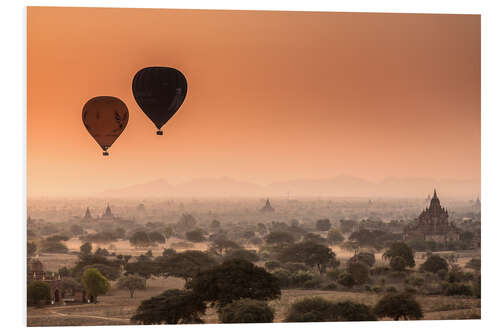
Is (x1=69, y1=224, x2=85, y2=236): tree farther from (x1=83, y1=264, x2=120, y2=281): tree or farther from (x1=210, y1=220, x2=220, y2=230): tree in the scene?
(x1=210, y1=220, x2=220, y2=230): tree

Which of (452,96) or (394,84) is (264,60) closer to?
(394,84)

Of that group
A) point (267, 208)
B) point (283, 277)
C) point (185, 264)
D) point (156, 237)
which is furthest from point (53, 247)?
point (283, 277)

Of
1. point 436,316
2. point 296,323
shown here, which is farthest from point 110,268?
point 436,316

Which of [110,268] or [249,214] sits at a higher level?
[249,214]

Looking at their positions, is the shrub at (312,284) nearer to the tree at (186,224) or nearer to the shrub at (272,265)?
the shrub at (272,265)

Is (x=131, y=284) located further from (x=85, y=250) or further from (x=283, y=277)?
(x=283, y=277)

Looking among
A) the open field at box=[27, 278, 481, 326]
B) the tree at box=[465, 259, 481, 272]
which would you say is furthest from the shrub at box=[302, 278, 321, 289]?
the tree at box=[465, 259, 481, 272]
